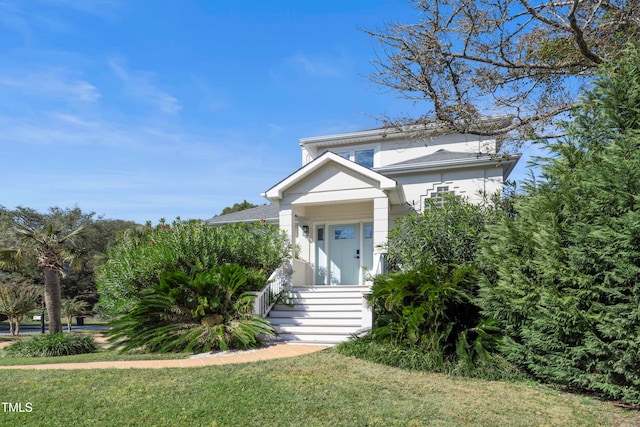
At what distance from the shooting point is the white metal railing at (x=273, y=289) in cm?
970

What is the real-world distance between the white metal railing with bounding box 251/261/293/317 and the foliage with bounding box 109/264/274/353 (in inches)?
16.0

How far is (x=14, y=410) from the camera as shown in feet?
14.3

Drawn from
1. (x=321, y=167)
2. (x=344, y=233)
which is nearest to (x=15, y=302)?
(x=344, y=233)

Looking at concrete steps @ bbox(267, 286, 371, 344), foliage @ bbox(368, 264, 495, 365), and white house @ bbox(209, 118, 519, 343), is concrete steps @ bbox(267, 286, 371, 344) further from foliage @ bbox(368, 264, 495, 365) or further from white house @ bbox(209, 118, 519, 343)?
foliage @ bbox(368, 264, 495, 365)

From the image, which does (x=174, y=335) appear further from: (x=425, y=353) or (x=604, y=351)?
(x=604, y=351)

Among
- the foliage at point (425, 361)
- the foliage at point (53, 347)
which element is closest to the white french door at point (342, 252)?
the foliage at point (425, 361)

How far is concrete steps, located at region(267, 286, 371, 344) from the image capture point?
9.29m

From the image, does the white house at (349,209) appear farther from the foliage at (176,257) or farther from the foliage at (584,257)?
the foliage at (584,257)

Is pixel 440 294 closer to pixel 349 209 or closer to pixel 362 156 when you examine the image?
pixel 349 209

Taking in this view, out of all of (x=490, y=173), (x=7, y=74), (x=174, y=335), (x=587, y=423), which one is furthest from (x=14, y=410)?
(x=490, y=173)

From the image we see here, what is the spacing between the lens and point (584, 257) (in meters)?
5.00

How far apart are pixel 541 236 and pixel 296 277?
27.7 feet

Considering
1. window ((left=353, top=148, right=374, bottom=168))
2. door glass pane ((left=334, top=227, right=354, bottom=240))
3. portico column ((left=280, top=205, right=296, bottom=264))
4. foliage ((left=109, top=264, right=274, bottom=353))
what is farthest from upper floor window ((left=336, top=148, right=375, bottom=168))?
foliage ((left=109, top=264, right=274, bottom=353))

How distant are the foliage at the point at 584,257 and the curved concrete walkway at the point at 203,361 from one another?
13.3 ft
